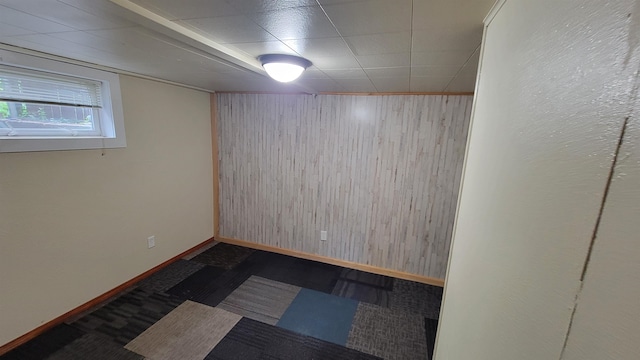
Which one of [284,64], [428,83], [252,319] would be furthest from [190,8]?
[252,319]

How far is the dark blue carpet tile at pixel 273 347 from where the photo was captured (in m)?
1.94

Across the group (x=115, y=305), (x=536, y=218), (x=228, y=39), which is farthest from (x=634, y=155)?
(x=115, y=305)

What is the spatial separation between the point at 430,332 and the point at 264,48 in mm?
2585

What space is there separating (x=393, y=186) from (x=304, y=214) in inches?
46.8

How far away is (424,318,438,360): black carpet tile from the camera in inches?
81.4

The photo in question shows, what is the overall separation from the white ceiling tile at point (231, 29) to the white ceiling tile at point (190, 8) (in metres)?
0.04

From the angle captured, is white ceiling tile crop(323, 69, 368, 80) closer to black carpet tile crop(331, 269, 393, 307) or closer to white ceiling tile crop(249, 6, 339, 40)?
white ceiling tile crop(249, 6, 339, 40)

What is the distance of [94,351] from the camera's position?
188cm

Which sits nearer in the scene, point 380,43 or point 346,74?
point 380,43

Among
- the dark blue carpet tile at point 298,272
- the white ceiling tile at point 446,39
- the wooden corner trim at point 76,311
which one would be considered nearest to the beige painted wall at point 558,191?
the white ceiling tile at point 446,39

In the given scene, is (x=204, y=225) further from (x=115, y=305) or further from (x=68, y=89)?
(x=68, y=89)

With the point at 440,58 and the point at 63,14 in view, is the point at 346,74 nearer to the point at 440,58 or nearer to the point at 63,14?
the point at 440,58

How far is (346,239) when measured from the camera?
10.5 feet

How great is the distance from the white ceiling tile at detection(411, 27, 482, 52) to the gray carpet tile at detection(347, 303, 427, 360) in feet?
7.10
